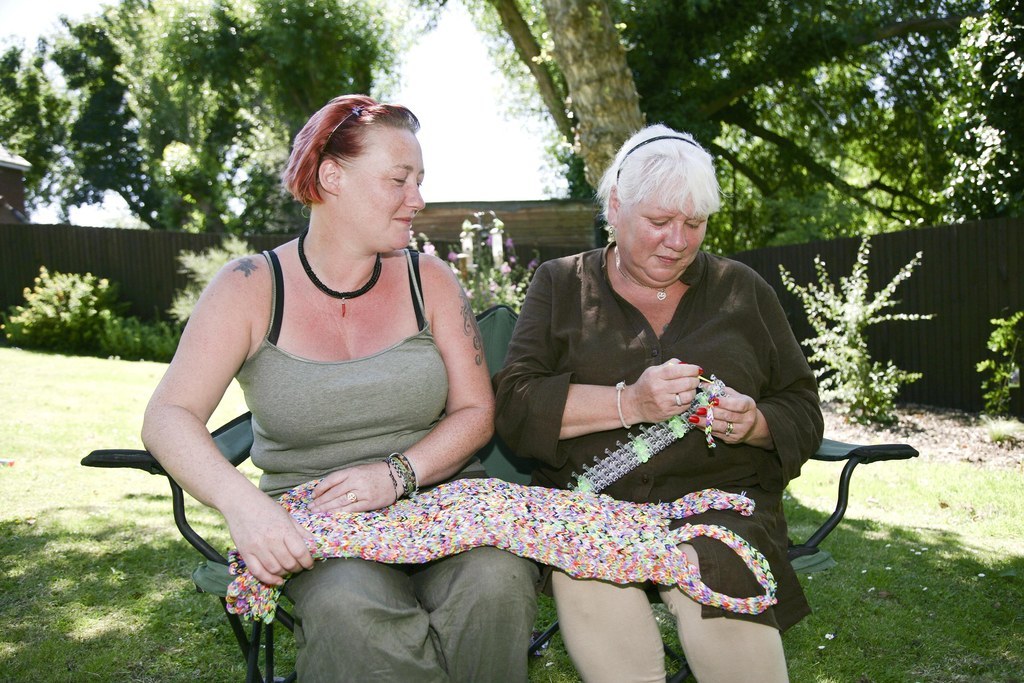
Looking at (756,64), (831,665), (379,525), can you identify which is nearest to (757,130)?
(756,64)

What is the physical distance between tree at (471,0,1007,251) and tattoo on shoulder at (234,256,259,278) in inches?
359

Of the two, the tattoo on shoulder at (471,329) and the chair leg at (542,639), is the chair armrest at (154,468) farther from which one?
the chair leg at (542,639)

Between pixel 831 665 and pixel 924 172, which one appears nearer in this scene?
pixel 831 665

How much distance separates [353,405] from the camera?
198cm

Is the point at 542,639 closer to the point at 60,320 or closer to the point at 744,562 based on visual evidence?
the point at 744,562

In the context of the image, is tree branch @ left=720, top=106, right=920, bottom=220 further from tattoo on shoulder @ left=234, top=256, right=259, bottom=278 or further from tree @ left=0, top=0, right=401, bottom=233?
tattoo on shoulder @ left=234, top=256, right=259, bottom=278

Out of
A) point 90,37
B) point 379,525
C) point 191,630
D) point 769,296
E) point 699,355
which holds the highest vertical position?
point 90,37

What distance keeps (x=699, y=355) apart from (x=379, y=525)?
2.84 ft

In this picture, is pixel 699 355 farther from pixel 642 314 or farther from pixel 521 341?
pixel 521 341

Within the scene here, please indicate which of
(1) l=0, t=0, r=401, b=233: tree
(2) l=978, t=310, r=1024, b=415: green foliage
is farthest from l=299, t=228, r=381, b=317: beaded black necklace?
(1) l=0, t=0, r=401, b=233: tree

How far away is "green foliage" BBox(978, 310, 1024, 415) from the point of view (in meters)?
6.44

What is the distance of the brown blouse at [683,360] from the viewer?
6.78 ft

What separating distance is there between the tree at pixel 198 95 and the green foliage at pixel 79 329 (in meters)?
7.60

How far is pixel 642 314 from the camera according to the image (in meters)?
2.20
